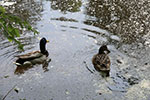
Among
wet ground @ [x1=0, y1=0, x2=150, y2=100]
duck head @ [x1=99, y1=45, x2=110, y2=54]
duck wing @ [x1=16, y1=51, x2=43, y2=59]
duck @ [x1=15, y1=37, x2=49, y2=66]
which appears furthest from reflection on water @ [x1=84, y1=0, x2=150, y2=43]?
duck wing @ [x1=16, y1=51, x2=43, y2=59]

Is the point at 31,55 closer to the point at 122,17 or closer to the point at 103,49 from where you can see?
the point at 103,49

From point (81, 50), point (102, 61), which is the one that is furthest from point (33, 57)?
point (102, 61)

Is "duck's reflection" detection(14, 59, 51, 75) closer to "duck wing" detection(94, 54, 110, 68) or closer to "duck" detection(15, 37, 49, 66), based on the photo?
"duck" detection(15, 37, 49, 66)

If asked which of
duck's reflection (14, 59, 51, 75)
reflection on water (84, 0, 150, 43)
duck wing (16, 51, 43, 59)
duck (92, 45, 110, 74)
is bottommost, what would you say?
duck's reflection (14, 59, 51, 75)

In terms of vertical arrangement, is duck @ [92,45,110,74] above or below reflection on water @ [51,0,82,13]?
below

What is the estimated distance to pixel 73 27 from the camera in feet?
34.1

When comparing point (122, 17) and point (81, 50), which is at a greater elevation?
point (122, 17)

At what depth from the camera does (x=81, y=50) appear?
864 cm

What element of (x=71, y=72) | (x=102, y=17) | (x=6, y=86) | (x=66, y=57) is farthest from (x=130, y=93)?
(x=102, y=17)

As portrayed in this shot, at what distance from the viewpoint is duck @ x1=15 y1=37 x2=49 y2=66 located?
7.85 meters

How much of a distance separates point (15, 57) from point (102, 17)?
4.98 metres

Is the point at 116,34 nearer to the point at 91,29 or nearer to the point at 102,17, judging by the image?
the point at 91,29

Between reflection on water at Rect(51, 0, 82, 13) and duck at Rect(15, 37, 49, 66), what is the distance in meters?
4.36

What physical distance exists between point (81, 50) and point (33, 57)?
1.80 m
